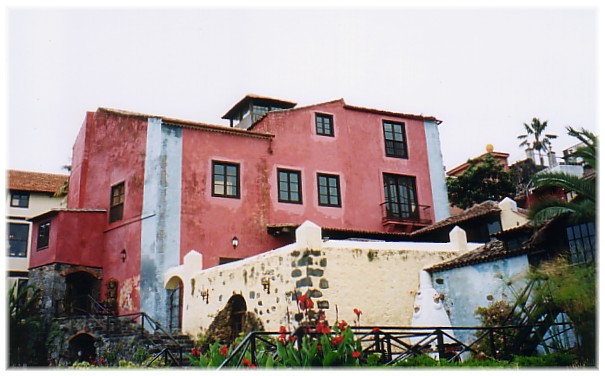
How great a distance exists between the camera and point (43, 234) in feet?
68.0

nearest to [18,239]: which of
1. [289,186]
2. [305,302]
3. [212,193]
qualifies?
[212,193]

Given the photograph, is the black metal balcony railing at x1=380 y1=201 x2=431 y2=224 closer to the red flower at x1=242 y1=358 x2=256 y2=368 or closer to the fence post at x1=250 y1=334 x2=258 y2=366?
the red flower at x1=242 y1=358 x2=256 y2=368

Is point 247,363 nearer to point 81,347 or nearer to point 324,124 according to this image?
point 81,347

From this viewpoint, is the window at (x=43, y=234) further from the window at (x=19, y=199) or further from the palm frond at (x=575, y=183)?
the palm frond at (x=575, y=183)

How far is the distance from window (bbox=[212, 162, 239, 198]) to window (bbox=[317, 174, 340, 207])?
3.15 m

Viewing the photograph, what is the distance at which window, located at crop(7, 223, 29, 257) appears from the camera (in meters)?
27.2

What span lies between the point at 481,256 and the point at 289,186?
29.6 ft

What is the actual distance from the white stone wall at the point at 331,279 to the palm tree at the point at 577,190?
440cm

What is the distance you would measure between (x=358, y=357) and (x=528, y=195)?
56.1 feet

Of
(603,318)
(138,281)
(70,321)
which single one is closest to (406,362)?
(603,318)

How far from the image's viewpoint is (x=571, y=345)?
10164 mm

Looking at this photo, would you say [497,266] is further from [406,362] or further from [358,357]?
[358,357]

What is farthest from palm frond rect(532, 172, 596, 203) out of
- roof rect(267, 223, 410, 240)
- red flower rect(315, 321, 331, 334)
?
roof rect(267, 223, 410, 240)

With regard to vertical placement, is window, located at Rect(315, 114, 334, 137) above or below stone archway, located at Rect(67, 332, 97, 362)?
above
